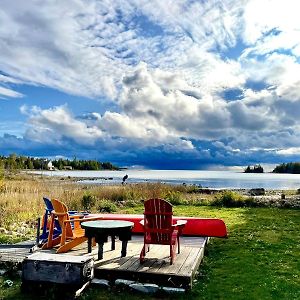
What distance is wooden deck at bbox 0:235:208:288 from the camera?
518 centimetres

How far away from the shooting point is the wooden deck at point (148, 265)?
5.18 m

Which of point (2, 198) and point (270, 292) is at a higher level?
point (2, 198)

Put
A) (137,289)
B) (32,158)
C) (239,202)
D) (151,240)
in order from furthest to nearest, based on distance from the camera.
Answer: (32,158), (239,202), (151,240), (137,289)

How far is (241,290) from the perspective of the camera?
16.9ft

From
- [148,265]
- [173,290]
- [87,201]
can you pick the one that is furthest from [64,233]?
[87,201]

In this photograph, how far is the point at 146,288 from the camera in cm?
503

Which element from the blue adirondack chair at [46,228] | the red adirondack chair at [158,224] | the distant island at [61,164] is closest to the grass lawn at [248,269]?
the red adirondack chair at [158,224]

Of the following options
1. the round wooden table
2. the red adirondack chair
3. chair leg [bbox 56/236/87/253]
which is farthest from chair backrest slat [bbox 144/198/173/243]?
chair leg [bbox 56/236/87/253]

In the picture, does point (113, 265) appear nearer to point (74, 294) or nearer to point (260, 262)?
point (74, 294)

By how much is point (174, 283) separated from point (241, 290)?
891 mm

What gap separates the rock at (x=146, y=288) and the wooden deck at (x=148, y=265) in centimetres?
18

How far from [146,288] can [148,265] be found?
0.62 metres

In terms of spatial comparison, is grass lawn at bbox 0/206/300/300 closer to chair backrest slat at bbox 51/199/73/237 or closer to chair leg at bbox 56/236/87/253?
chair leg at bbox 56/236/87/253

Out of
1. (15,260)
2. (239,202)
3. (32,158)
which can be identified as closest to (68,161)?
(32,158)
